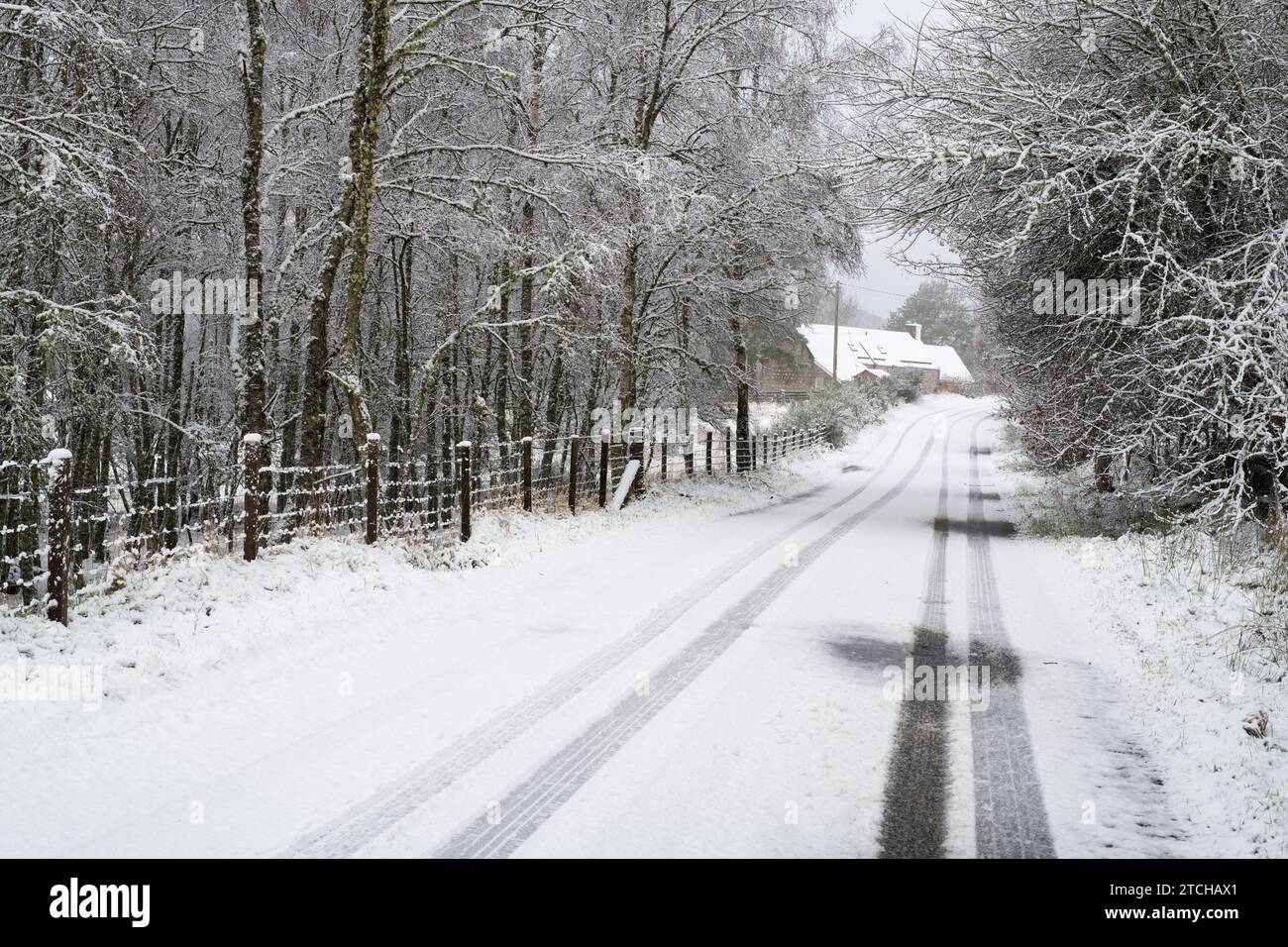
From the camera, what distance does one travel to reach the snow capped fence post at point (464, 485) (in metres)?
12.5

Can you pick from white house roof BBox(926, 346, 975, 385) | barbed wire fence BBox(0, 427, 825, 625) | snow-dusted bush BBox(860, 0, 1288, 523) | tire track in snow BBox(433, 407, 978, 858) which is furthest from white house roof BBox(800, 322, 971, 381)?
tire track in snow BBox(433, 407, 978, 858)

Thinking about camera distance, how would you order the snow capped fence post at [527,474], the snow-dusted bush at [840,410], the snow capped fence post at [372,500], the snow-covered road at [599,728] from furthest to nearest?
1. the snow-dusted bush at [840,410]
2. the snow capped fence post at [527,474]
3. the snow capped fence post at [372,500]
4. the snow-covered road at [599,728]

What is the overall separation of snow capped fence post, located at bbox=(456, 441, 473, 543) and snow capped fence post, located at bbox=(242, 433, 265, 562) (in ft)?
11.7

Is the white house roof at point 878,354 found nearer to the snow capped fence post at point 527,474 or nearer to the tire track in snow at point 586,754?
the snow capped fence post at point 527,474

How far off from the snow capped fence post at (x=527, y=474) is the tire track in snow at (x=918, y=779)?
28.4 feet

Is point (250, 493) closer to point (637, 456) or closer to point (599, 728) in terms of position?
point (599, 728)

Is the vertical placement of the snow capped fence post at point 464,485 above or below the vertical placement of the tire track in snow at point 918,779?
above

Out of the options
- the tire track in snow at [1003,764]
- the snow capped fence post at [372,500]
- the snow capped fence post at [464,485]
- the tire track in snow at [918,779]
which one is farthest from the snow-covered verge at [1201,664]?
the snow capped fence post at [372,500]

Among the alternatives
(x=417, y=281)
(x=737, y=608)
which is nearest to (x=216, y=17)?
(x=417, y=281)

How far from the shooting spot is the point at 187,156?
14672 millimetres

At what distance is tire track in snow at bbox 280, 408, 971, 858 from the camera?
13.2 feet

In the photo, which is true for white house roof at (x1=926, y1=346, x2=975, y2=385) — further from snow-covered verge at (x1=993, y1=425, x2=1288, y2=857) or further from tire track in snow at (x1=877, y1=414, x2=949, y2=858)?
tire track in snow at (x1=877, y1=414, x2=949, y2=858)

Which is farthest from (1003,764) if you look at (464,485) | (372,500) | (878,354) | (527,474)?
(878,354)
